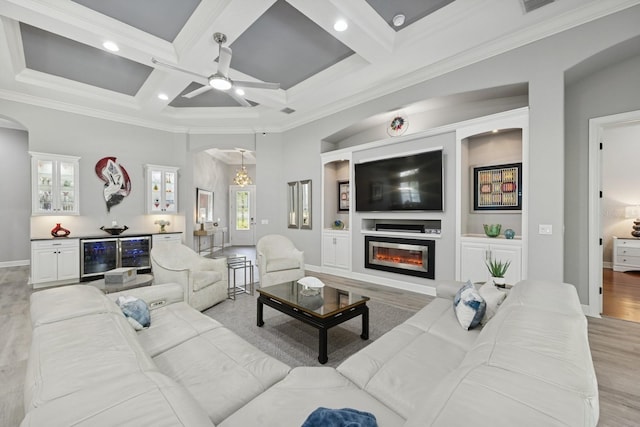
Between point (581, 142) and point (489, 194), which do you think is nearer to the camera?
point (581, 142)

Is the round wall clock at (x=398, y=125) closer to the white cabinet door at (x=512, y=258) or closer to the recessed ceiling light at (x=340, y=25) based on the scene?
the recessed ceiling light at (x=340, y=25)

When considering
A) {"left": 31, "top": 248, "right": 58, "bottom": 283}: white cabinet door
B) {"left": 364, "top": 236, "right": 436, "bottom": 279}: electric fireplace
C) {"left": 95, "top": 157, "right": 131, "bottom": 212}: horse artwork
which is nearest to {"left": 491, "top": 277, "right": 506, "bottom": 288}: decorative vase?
{"left": 364, "top": 236, "right": 436, "bottom": 279}: electric fireplace

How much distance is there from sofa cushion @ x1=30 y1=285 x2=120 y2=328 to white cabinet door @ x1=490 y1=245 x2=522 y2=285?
13.8 ft

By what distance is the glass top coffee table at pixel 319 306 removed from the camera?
2381mm

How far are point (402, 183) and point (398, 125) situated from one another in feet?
3.56

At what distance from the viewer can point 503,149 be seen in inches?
161

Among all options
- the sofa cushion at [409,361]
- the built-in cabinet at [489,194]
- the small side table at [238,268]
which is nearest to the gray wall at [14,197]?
the small side table at [238,268]

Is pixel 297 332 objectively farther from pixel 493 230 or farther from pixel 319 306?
pixel 493 230

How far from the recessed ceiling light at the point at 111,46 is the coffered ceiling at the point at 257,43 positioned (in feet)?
0.20

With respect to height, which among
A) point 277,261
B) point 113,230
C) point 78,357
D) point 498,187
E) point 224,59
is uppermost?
point 224,59

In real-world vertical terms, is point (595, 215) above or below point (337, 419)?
above

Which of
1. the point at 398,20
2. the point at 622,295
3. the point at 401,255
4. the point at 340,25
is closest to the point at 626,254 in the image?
the point at 622,295

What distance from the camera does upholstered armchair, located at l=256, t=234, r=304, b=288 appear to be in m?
4.29

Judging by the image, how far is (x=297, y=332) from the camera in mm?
2939
